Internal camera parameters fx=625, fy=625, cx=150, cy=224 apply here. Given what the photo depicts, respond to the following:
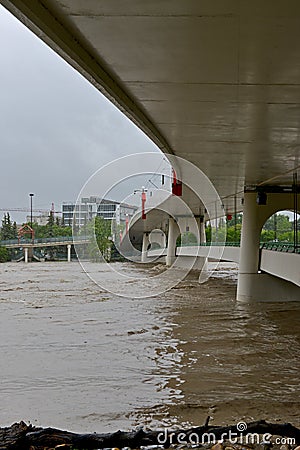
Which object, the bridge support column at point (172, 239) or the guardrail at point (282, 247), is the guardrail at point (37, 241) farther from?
the guardrail at point (282, 247)

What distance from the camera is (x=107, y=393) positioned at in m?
11.1

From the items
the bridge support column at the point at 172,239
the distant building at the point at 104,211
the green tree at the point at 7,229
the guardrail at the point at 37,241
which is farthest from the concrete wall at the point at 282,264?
the green tree at the point at 7,229

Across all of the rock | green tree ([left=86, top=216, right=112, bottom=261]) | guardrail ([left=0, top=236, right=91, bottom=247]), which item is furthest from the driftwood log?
guardrail ([left=0, top=236, right=91, bottom=247])

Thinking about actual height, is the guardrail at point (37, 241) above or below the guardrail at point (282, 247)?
below

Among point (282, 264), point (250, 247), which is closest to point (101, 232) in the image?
point (250, 247)

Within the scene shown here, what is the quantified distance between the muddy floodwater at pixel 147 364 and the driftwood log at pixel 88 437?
114 inches

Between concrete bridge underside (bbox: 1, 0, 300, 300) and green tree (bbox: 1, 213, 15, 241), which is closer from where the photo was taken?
concrete bridge underside (bbox: 1, 0, 300, 300)

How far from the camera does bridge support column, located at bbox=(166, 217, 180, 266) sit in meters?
55.0

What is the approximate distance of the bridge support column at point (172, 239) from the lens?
5499cm

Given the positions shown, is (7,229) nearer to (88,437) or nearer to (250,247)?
(250,247)

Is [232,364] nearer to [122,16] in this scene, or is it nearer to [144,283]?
[122,16]

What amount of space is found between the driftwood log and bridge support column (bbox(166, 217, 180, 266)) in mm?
47062

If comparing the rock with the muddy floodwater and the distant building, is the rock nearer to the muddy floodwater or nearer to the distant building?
the muddy floodwater

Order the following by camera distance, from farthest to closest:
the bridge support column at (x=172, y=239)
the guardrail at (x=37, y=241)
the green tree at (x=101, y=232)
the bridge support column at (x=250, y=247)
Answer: the guardrail at (x=37, y=241) → the bridge support column at (x=172, y=239) → the green tree at (x=101, y=232) → the bridge support column at (x=250, y=247)
